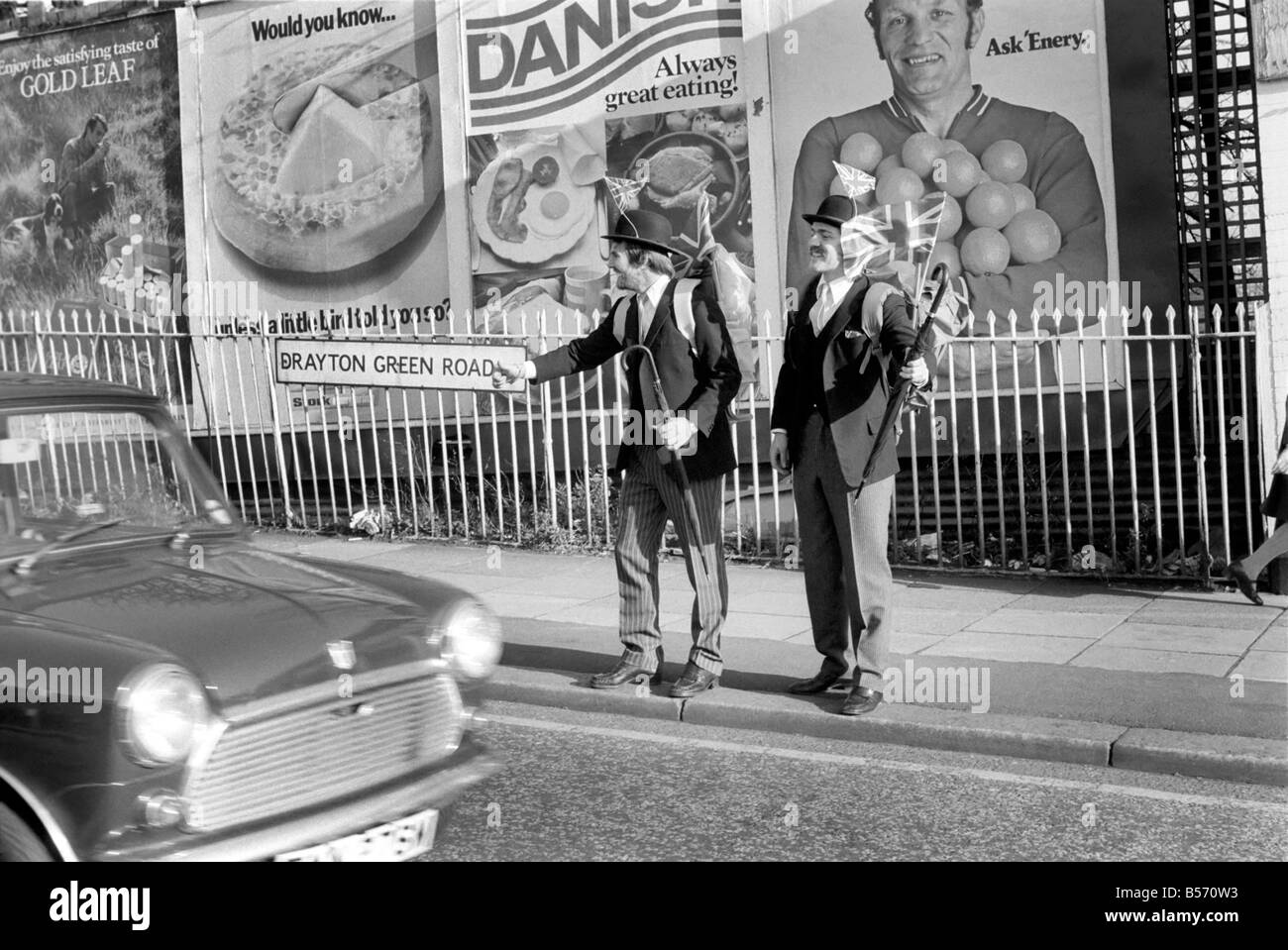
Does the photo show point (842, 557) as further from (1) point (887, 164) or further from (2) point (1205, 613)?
(1) point (887, 164)

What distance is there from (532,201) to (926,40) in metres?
3.39

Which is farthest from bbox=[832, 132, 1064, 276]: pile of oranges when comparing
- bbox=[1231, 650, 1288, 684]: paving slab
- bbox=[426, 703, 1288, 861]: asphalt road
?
bbox=[426, 703, 1288, 861]: asphalt road

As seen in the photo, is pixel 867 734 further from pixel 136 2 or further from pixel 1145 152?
pixel 136 2

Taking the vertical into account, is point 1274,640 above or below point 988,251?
below

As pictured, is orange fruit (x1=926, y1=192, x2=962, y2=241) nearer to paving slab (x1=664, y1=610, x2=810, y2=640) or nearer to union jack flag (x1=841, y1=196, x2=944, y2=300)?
union jack flag (x1=841, y1=196, x2=944, y2=300)

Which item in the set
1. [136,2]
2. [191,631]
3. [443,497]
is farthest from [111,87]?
[191,631]

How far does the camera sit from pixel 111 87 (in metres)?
13.7

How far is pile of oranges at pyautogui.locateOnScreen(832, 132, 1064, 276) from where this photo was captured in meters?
10.6

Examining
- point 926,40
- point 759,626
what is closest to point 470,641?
point 759,626

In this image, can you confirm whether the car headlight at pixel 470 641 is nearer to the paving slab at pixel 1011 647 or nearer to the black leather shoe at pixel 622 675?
the black leather shoe at pixel 622 675

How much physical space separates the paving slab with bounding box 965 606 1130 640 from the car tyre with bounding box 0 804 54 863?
5597 millimetres

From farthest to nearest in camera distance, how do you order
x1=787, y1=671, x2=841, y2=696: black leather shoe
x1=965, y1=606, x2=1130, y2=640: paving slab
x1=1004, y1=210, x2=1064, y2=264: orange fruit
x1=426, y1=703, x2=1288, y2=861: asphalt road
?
1. x1=1004, y1=210, x2=1064, y2=264: orange fruit
2. x1=965, y1=606, x2=1130, y2=640: paving slab
3. x1=787, y1=671, x2=841, y2=696: black leather shoe
4. x1=426, y1=703, x2=1288, y2=861: asphalt road

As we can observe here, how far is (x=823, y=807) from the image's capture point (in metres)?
5.33

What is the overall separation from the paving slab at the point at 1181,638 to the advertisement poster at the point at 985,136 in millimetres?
2764
